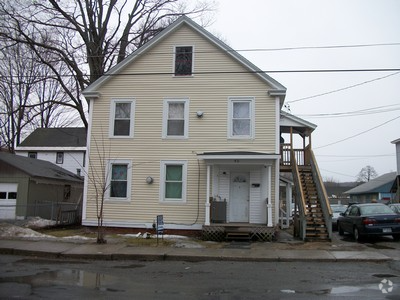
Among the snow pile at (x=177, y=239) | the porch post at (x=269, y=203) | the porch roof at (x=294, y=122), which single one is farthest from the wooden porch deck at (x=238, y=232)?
the porch roof at (x=294, y=122)

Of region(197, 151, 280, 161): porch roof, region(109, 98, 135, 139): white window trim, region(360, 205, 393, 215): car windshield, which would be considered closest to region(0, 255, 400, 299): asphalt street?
region(360, 205, 393, 215): car windshield

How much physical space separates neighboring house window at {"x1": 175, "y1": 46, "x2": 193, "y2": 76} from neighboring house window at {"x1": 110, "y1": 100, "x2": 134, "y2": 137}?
2.65m

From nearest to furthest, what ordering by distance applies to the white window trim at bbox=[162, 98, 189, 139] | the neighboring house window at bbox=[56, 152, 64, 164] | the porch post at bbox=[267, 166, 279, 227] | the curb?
the curb, the porch post at bbox=[267, 166, 279, 227], the white window trim at bbox=[162, 98, 189, 139], the neighboring house window at bbox=[56, 152, 64, 164]

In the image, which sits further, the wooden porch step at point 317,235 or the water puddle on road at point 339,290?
the wooden porch step at point 317,235

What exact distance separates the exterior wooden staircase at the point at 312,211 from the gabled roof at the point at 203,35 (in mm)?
3917

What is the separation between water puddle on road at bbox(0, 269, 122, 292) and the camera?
A: 804 centimetres

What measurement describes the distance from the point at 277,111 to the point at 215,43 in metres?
4.20

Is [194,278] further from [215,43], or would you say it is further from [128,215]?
[215,43]

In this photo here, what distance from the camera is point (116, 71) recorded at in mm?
18219

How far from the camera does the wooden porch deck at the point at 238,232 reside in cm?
1546

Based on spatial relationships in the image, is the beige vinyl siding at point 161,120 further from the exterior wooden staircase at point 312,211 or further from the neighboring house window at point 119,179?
the exterior wooden staircase at point 312,211

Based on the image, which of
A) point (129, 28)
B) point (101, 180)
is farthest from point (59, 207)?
point (129, 28)

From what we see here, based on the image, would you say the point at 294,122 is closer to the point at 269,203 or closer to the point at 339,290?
the point at 269,203

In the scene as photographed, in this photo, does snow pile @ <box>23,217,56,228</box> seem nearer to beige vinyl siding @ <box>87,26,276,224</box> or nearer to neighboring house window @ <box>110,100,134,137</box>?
beige vinyl siding @ <box>87,26,276,224</box>
